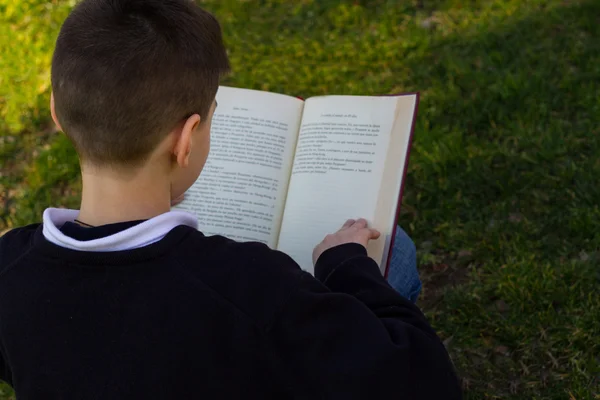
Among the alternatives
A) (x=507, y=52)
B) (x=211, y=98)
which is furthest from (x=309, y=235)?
(x=507, y=52)

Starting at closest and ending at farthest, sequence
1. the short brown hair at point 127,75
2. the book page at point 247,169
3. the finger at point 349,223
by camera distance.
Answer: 1. the short brown hair at point 127,75
2. the finger at point 349,223
3. the book page at point 247,169

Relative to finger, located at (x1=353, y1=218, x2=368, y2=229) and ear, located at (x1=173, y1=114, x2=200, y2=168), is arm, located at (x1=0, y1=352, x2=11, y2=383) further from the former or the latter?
finger, located at (x1=353, y1=218, x2=368, y2=229)

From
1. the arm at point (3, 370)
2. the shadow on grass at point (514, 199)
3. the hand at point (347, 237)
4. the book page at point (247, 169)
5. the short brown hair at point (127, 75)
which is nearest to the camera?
the short brown hair at point (127, 75)

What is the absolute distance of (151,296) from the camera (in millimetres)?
1181

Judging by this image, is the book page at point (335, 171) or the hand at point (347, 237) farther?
the book page at point (335, 171)

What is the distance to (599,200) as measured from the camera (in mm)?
2766

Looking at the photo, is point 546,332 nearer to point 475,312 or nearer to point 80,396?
point 475,312

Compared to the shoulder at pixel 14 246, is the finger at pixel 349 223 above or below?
above

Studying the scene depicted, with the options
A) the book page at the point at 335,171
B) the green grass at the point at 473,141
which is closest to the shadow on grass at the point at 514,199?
the green grass at the point at 473,141

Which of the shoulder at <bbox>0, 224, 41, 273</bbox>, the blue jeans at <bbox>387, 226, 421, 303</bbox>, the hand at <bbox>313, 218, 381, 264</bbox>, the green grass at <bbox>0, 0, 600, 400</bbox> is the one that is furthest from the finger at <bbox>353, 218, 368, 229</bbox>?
the green grass at <bbox>0, 0, 600, 400</bbox>

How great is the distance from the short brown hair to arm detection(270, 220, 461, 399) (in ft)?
1.39

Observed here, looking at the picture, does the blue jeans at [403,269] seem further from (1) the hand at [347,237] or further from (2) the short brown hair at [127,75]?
(2) the short brown hair at [127,75]

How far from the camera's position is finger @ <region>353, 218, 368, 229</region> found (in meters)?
1.70

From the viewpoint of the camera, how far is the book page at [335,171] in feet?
5.99
